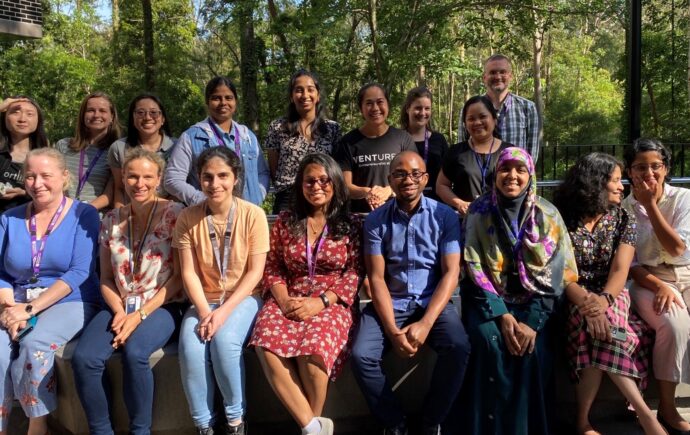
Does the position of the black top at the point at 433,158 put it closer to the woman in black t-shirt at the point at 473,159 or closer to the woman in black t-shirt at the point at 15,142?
the woman in black t-shirt at the point at 473,159

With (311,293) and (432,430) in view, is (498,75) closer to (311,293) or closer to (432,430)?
(311,293)

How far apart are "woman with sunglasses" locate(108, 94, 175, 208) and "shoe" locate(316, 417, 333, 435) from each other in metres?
2.09

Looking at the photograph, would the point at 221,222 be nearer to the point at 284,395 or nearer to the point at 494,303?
the point at 284,395

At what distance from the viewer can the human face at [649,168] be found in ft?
11.9

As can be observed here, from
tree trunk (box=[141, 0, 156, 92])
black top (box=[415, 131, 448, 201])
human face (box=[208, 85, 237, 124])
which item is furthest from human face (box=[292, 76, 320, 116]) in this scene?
tree trunk (box=[141, 0, 156, 92])

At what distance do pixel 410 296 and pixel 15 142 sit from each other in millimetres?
3150

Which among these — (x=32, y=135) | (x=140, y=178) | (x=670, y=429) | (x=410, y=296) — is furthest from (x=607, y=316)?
(x=32, y=135)

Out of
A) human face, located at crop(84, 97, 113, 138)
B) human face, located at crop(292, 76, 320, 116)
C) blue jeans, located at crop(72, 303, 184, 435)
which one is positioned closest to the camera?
blue jeans, located at crop(72, 303, 184, 435)

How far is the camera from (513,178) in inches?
133

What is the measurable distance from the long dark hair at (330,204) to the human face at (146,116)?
4.70 ft

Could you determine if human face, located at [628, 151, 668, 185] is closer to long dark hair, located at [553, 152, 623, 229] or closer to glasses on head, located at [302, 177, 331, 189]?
long dark hair, located at [553, 152, 623, 229]

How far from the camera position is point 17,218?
3.53m

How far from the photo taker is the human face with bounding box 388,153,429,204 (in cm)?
345

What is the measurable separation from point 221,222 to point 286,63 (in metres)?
12.5
